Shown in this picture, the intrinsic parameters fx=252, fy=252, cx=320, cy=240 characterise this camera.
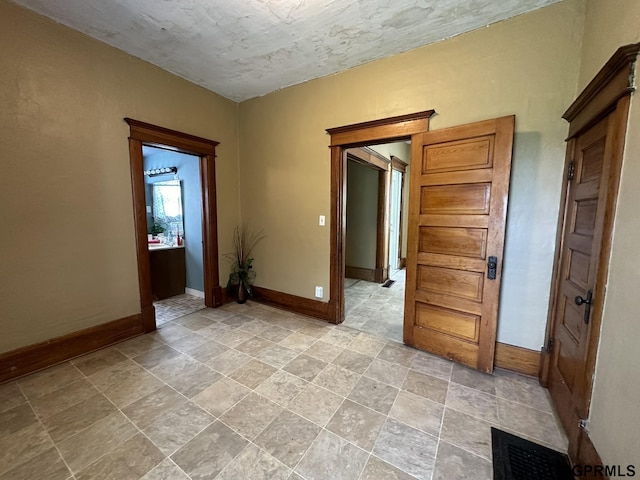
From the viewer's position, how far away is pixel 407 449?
56.9 inches

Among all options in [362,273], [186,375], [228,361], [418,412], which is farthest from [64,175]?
[362,273]

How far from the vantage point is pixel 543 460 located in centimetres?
139

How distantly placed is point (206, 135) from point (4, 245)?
220 cm

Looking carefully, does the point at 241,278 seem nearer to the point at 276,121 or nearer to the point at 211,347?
the point at 211,347

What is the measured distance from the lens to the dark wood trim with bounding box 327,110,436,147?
2.41 m

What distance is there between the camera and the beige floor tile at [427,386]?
188 cm

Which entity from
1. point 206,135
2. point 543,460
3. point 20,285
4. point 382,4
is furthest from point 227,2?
point 543,460

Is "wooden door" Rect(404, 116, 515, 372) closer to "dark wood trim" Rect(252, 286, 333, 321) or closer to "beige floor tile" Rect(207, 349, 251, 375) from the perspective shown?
"dark wood trim" Rect(252, 286, 333, 321)

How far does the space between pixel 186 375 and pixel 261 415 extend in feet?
2.69

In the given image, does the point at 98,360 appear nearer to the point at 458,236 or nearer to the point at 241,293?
the point at 241,293

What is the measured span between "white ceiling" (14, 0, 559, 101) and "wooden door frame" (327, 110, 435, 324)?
67 cm

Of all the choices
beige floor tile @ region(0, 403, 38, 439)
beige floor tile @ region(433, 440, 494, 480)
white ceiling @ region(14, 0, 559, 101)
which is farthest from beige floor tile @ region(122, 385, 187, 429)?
white ceiling @ region(14, 0, 559, 101)

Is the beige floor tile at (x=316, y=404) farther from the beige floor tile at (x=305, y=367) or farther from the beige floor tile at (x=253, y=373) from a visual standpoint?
the beige floor tile at (x=253, y=373)

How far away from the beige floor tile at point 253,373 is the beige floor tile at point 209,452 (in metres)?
0.43
